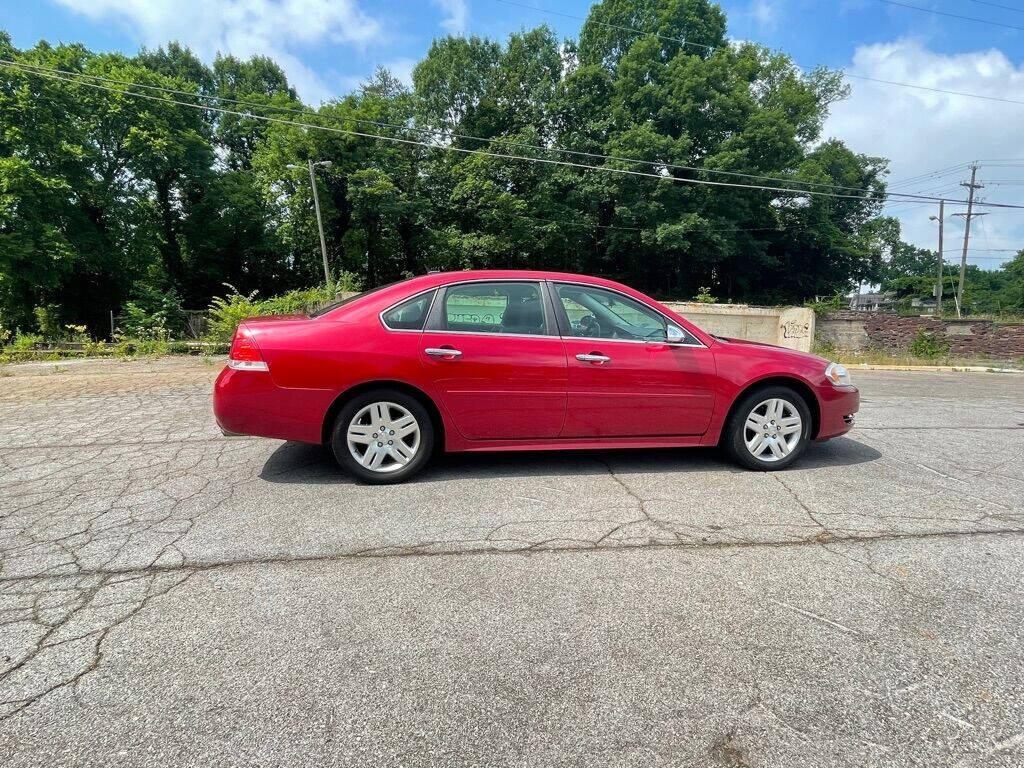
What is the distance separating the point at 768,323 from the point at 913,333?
722 cm

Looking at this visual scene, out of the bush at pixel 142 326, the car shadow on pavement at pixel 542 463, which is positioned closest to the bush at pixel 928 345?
the car shadow on pavement at pixel 542 463

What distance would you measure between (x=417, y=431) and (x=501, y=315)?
110cm

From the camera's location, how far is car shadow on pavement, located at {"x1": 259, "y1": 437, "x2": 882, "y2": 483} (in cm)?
436

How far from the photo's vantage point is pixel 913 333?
19203mm

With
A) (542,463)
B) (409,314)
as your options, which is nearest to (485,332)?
(409,314)

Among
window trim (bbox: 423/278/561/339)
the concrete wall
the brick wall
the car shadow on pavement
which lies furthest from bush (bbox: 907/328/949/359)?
window trim (bbox: 423/278/561/339)

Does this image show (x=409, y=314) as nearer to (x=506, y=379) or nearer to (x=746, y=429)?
(x=506, y=379)

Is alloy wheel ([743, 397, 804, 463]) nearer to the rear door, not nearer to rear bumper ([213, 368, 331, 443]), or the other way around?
the rear door

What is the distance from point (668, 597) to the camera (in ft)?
8.53

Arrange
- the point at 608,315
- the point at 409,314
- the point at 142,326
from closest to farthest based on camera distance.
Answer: the point at 409,314 → the point at 608,315 → the point at 142,326

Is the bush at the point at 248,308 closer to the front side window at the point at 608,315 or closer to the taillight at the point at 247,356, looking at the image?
the taillight at the point at 247,356

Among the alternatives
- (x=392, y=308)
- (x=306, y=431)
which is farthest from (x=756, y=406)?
(x=306, y=431)

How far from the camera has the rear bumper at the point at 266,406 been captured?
3.92 metres

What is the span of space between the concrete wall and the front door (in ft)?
38.8
